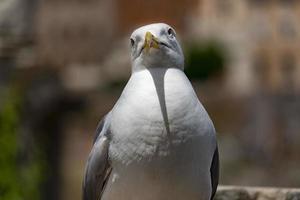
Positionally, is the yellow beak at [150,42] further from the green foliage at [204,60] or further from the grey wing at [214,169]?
the green foliage at [204,60]

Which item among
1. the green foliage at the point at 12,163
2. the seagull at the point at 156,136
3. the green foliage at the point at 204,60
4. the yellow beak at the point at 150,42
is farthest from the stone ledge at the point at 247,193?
the green foliage at the point at 204,60

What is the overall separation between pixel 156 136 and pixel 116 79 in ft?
95.2

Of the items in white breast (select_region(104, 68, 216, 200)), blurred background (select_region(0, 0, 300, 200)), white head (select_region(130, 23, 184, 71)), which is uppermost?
white head (select_region(130, 23, 184, 71))

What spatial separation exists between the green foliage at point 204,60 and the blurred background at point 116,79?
0.14ft

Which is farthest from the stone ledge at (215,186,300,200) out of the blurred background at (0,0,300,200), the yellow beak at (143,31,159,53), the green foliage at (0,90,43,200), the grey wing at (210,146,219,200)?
the blurred background at (0,0,300,200)

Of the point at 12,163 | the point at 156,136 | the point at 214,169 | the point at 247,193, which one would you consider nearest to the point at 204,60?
the point at 12,163

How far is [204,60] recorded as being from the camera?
31938 millimetres

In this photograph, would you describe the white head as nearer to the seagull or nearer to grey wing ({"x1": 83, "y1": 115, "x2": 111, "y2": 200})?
the seagull

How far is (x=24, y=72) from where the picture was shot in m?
9.09

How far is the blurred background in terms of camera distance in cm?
732

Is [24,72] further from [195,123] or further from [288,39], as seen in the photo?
[288,39]

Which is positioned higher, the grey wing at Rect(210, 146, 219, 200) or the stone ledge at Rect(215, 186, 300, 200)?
the grey wing at Rect(210, 146, 219, 200)

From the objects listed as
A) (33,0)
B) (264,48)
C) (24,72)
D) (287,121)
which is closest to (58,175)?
(24,72)

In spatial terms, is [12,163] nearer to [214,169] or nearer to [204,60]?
[214,169]
